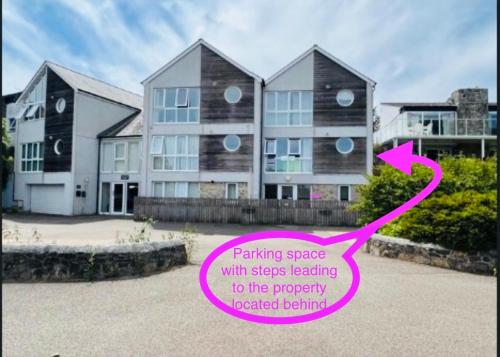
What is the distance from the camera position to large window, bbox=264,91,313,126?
20.1 metres

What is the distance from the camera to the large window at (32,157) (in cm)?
2233

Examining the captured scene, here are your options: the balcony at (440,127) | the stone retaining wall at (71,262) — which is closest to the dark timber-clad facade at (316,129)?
the balcony at (440,127)

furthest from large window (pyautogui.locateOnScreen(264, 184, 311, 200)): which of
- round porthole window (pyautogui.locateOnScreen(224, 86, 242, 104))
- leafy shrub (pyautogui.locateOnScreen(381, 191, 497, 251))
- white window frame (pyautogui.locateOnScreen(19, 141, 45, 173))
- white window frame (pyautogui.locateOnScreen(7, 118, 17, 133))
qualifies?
white window frame (pyautogui.locateOnScreen(7, 118, 17, 133))

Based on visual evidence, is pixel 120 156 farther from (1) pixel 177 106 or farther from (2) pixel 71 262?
(2) pixel 71 262

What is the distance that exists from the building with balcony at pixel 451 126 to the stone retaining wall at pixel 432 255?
15.5 metres

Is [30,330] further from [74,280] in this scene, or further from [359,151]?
[359,151]

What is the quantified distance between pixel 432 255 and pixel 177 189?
48.9ft

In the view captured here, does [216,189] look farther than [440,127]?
No

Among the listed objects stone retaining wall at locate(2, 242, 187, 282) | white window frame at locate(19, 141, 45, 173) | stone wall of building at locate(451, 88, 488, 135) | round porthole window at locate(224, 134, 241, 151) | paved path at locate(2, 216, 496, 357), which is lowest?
paved path at locate(2, 216, 496, 357)

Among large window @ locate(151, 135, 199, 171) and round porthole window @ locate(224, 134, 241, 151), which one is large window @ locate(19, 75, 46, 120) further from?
round porthole window @ locate(224, 134, 241, 151)

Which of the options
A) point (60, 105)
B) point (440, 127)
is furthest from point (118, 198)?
point (440, 127)

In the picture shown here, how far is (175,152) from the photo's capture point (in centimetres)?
2042

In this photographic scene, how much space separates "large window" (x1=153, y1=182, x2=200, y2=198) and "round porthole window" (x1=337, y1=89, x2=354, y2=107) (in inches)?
381

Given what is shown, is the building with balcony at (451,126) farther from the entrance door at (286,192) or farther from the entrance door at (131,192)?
the entrance door at (131,192)
